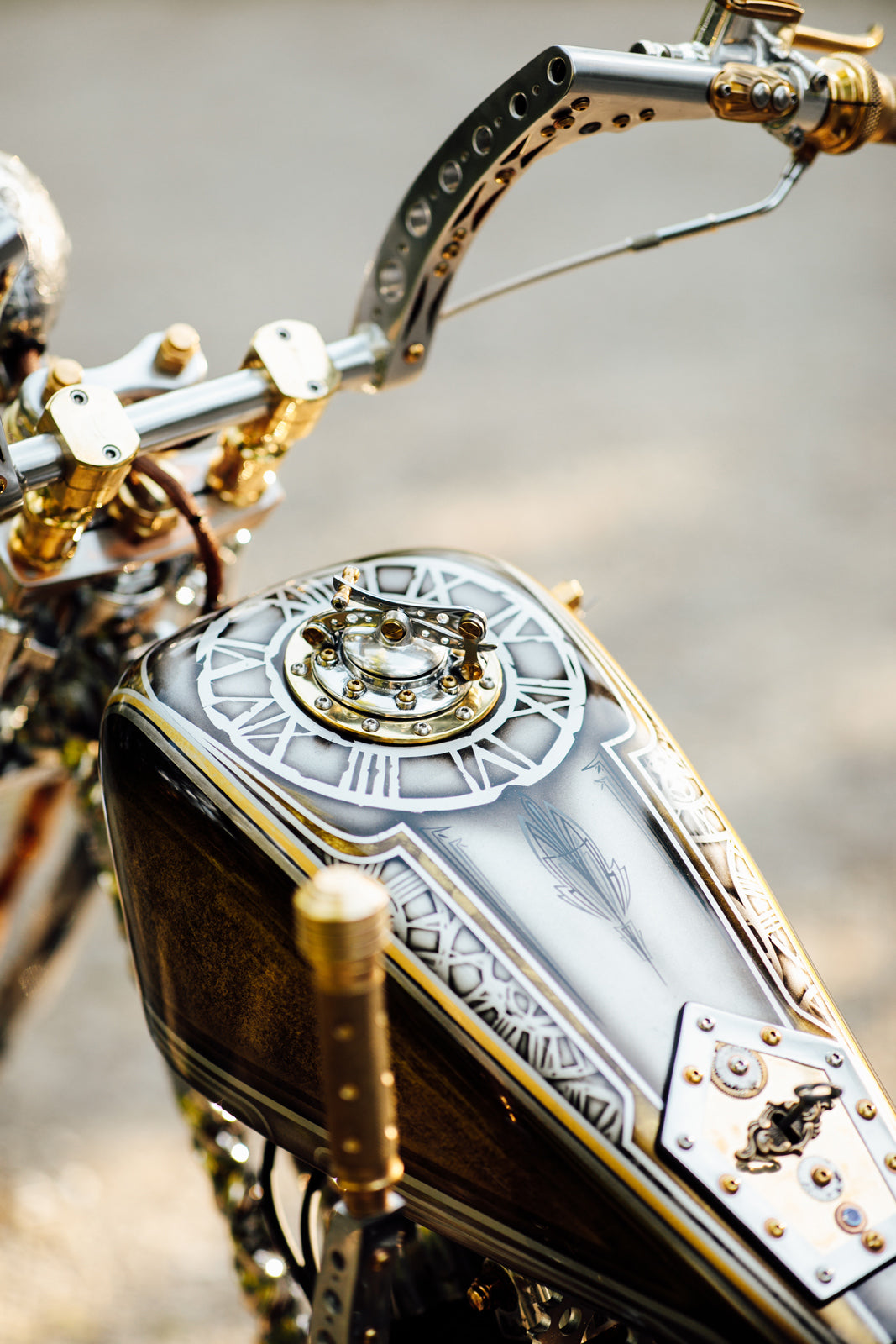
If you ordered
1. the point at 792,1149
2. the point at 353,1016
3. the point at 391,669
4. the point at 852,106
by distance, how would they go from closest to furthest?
the point at 353,1016 → the point at 792,1149 → the point at 391,669 → the point at 852,106

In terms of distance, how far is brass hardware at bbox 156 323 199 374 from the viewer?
684 mm

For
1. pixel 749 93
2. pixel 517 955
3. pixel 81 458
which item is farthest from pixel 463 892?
pixel 749 93

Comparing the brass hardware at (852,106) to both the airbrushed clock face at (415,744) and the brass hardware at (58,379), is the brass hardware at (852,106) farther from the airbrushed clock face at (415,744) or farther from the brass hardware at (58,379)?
the brass hardware at (58,379)

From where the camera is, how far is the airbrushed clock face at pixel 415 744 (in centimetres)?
52

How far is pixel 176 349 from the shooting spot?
0.69m

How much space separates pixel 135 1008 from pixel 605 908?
997 millimetres

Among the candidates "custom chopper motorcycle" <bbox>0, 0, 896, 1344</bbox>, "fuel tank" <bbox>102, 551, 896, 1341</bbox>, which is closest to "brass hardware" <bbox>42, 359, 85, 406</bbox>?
"custom chopper motorcycle" <bbox>0, 0, 896, 1344</bbox>

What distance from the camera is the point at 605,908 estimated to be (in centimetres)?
50

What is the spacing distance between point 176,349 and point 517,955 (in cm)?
39

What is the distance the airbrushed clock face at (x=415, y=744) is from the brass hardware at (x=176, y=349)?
16 centimetres

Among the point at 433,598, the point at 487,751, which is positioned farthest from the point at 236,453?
the point at 487,751

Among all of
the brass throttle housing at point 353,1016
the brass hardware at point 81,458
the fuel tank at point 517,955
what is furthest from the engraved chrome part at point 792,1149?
the brass hardware at point 81,458

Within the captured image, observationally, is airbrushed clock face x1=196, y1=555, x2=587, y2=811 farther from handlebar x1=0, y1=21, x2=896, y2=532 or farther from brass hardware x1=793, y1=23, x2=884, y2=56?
brass hardware x1=793, y1=23, x2=884, y2=56

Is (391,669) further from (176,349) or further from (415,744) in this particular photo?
(176,349)
